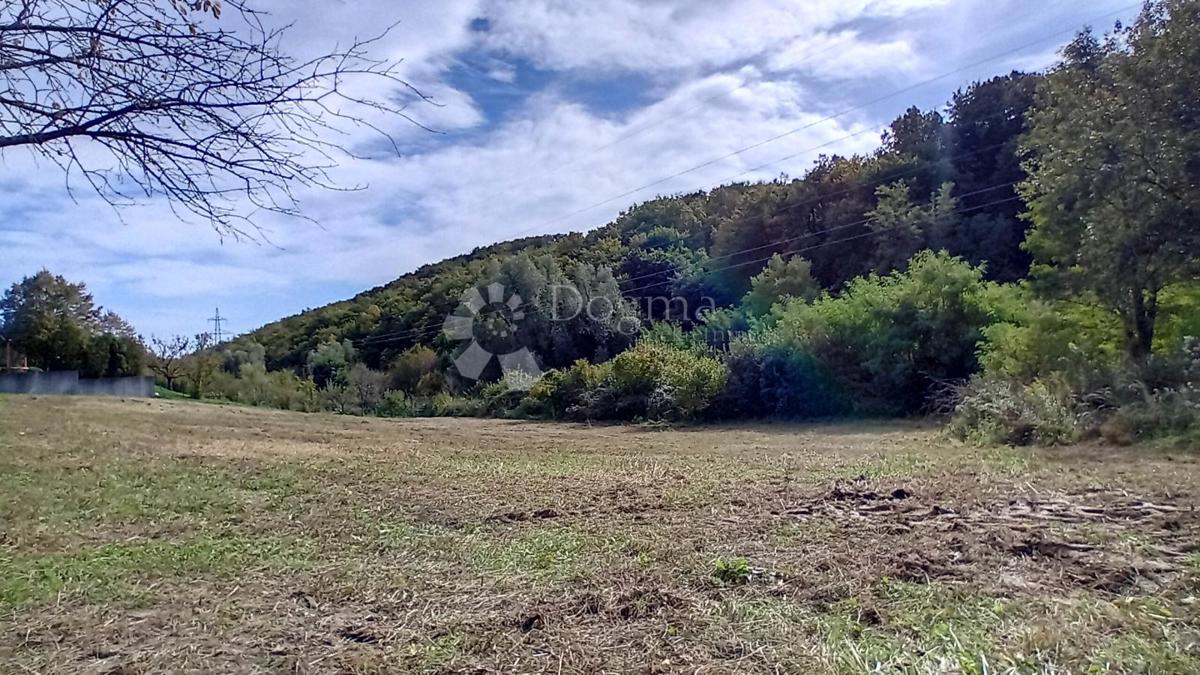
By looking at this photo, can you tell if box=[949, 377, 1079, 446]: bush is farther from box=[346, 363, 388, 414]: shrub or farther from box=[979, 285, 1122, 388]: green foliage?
box=[346, 363, 388, 414]: shrub

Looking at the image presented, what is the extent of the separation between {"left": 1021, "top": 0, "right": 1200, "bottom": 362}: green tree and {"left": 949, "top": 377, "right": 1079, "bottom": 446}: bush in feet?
5.72

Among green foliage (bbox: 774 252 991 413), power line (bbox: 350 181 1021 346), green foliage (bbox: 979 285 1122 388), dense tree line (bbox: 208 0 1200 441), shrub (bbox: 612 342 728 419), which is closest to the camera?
dense tree line (bbox: 208 0 1200 441)

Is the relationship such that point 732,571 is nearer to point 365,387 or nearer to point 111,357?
point 111,357

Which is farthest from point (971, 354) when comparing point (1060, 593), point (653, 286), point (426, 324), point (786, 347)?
point (426, 324)

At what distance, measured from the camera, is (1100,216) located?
9.65m

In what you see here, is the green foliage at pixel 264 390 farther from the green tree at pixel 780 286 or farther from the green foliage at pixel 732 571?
the green foliage at pixel 732 571

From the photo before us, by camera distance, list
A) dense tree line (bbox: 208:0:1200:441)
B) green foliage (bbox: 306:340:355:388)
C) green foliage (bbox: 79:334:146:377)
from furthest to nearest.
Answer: green foliage (bbox: 306:340:355:388) → green foliage (bbox: 79:334:146:377) → dense tree line (bbox: 208:0:1200:441)

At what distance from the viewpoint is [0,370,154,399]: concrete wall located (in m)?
20.7

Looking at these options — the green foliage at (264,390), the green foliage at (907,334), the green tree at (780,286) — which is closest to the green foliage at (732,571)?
the green foliage at (907,334)

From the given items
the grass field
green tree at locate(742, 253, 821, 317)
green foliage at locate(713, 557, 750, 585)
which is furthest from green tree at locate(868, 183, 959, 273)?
green foliage at locate(713, 557, 750, 585)

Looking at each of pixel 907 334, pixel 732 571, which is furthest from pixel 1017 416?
pixel 732 571

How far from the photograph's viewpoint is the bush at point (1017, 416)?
7.92 meters
